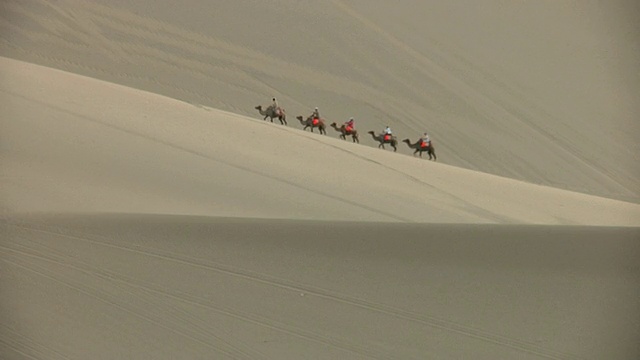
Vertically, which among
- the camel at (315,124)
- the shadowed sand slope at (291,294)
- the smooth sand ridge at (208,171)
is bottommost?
the shadowed sand slope at (291,294)

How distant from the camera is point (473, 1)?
6.88m

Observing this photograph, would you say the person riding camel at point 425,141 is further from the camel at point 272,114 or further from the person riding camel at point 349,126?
the camel at point 272,114

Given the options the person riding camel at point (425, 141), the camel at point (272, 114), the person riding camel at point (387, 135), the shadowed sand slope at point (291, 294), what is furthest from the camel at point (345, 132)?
the shadowed sand slope at point (291, 294)

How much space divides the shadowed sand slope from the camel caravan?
167 centimetres

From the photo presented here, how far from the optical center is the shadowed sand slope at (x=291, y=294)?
345cm

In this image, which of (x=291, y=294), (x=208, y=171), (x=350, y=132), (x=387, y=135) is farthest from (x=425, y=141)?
(x=291, y=294)

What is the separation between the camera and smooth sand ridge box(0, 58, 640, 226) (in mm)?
4496

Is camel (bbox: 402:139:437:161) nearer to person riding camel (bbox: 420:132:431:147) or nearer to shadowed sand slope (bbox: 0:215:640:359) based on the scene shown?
person riding camel (bbox: 420:132:431:147)

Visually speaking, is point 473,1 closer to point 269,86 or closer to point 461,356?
point 269,86

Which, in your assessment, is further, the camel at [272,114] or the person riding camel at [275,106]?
the person riding camel at [275,106]

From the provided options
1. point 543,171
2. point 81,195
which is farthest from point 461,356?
point 543,171

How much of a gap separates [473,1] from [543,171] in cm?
209

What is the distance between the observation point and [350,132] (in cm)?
604

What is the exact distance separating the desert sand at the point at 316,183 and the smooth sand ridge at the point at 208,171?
0.9 inches
